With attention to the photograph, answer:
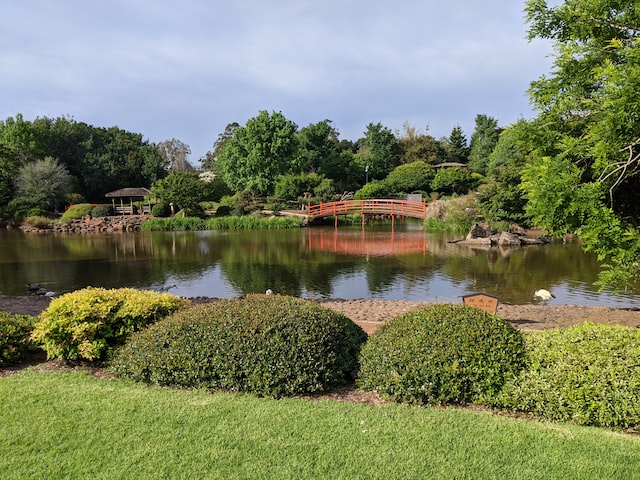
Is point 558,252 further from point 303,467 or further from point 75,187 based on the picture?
point 75,187

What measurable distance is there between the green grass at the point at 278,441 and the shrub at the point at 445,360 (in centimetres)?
18

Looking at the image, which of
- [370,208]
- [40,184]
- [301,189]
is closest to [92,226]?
[40,184]

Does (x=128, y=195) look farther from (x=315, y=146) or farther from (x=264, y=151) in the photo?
(x=315, y=146)

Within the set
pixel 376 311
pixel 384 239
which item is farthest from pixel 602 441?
pixel 384 239

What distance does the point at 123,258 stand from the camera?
17562mm

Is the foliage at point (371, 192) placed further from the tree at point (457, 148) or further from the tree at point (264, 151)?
the tree at point (457, 148)

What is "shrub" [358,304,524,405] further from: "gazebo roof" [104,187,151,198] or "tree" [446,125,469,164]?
"tree" [446,125,469,164]

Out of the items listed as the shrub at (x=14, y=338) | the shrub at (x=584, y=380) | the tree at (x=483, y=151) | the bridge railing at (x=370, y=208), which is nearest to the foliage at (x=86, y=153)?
the bridge railing at (x=370, y=208)

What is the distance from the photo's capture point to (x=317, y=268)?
48.6 ft

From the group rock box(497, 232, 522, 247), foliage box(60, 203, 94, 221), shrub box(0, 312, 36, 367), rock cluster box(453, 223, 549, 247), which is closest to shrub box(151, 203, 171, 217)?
foliage box(60, 203, 94, 221)

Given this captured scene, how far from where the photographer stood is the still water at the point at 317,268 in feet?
37.6

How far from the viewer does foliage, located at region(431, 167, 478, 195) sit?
114ft

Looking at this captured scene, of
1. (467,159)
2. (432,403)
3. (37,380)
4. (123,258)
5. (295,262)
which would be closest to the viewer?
(432,403)

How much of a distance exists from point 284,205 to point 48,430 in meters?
30.4
